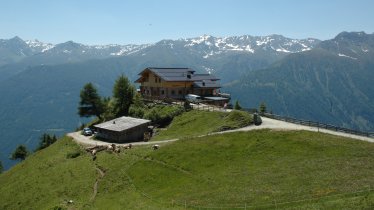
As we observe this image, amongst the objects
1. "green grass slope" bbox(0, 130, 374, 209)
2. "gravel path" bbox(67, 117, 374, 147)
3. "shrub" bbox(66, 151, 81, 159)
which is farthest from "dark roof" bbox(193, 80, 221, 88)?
"shrub" bbox(66, 151, 81, 159)

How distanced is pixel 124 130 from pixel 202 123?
1618cm

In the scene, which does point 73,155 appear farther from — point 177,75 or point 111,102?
point 177,75

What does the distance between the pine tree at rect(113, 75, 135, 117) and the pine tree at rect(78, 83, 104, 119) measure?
863 centimetres

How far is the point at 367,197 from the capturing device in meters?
35.4

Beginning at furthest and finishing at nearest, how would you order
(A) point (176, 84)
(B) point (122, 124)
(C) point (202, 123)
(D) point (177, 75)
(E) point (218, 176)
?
1. (D) point (177, 75)
2. (A) point (176, 84)
3. (B) point (122, 124)
4. (C) point (202, 123)
5. (E) point (218, 176)

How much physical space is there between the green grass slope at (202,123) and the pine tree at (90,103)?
102 feet

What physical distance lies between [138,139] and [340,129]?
1588 inches

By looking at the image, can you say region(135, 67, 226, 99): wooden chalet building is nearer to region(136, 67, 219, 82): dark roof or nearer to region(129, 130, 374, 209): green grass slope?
region(136, 67, 219, 82): dark roof

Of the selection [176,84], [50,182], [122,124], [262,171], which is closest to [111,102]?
[176,84]

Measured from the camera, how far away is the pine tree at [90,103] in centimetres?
11031

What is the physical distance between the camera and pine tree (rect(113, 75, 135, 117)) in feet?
339

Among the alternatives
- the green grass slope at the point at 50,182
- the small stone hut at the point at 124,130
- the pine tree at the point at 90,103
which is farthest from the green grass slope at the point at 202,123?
the pine tree at the point at 90,103

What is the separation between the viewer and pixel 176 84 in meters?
111

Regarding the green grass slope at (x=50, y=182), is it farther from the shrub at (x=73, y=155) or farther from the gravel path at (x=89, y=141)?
the gravel path at (x=89, y=141)
